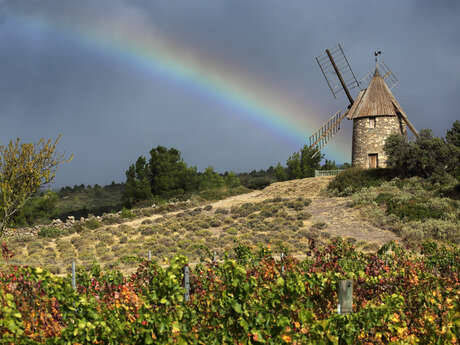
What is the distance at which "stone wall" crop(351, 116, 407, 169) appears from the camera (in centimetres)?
3516

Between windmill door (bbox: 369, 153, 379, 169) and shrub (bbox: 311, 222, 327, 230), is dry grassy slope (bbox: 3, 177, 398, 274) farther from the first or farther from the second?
windmill door (bbox: 369, 153, 379, 169)

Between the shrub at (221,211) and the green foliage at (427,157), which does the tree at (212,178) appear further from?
the green foliage at (427,157)

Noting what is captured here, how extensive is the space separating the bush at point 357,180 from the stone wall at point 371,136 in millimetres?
3325

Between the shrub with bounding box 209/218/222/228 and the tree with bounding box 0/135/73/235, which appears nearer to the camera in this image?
the tree with bounding box 0/135/73/235

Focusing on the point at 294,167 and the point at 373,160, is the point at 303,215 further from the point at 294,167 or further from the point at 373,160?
the point at 294,167

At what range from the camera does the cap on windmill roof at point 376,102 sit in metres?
35.6

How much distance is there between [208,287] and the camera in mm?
8148

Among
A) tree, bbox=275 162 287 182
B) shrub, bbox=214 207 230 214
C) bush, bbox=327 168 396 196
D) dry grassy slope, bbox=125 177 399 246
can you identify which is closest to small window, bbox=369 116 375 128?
bush, bbox=327 168 396 196

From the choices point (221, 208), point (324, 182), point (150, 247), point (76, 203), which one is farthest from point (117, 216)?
point (76, 203)

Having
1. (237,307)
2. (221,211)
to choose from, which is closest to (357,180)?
(221,211)

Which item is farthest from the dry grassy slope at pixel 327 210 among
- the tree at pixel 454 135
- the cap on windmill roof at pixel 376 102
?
the tree at pixel 454 135

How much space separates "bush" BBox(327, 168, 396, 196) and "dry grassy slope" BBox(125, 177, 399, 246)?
3.76 feet

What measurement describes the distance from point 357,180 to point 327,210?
5.71 meters

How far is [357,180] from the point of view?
31250mm
